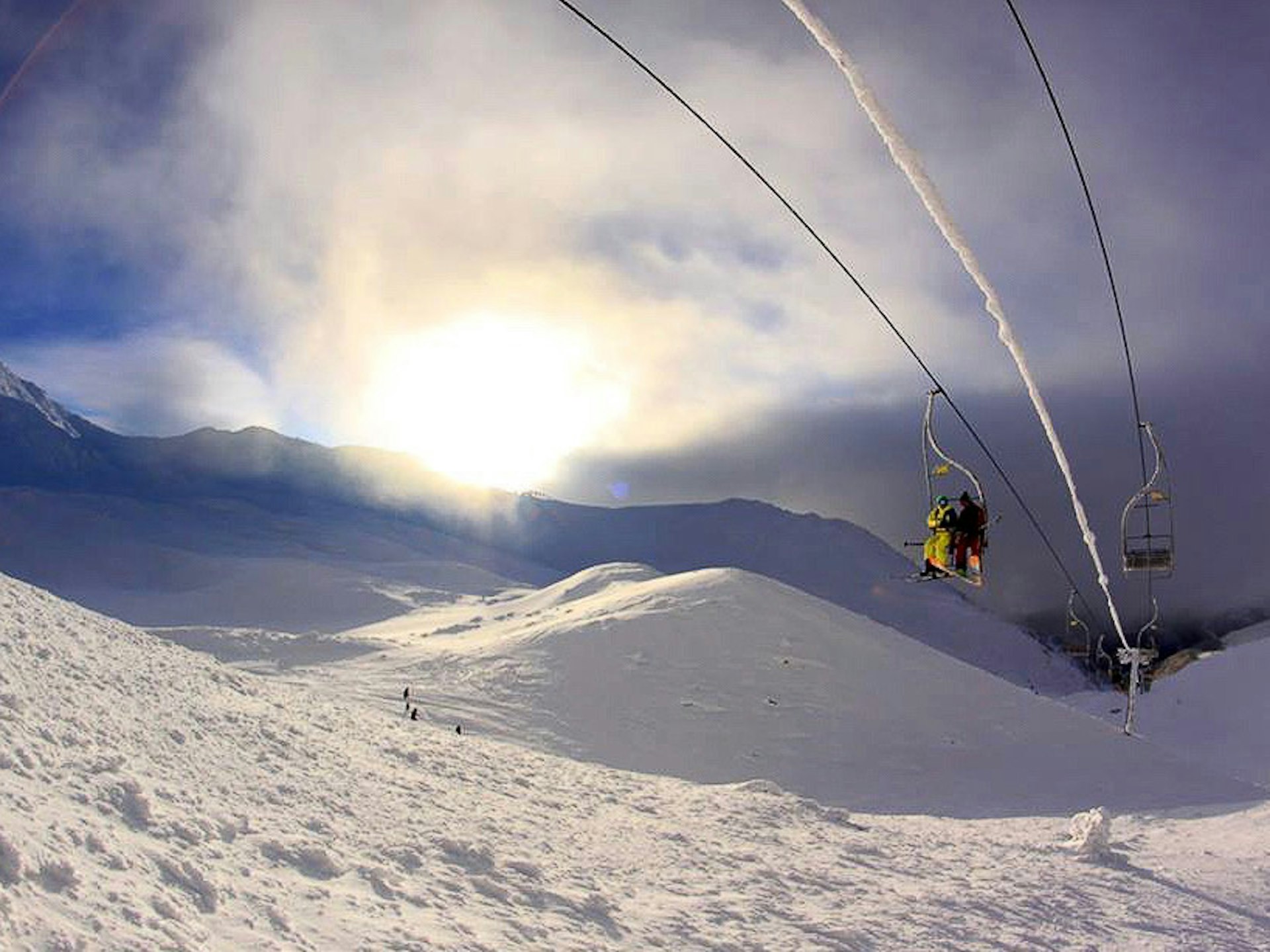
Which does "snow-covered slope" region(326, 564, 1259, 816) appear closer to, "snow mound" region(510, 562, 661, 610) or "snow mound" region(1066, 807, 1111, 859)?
"snow mound" region(1066, 807, 1111, 859)

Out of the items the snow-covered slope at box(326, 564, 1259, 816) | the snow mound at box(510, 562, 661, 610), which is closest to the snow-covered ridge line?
the snow mound at box(510, 562, 661, 610)

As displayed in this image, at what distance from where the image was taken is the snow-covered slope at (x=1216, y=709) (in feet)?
195

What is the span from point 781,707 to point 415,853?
2343 centimetres

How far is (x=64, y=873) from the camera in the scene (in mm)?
5711

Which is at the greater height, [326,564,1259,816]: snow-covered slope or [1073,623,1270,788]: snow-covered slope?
[1073,623,1270,788]: snow-covered slope

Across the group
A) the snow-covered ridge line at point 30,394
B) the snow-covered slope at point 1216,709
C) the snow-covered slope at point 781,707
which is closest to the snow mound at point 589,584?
the snow-covered slope at point 781,707

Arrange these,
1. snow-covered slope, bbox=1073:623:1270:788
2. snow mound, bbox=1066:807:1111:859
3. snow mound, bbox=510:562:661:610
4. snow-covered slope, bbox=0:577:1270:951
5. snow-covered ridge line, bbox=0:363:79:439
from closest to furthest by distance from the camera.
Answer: snow-covered slope, bbox=0:577:1270:951
snow mound, bbox=1066:807:1111:859
snow mound, bbox=510:562:661:610
snow-covered slope, bbox=1073:623:1270:788
snow-covered ridge line, bbox=0:363:79:439

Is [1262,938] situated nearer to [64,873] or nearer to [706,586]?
[64,873]

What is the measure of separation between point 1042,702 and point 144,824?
108ft

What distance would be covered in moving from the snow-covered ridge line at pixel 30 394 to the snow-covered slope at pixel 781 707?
549 ft

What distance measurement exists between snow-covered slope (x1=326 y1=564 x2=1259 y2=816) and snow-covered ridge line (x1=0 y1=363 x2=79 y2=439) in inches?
6592

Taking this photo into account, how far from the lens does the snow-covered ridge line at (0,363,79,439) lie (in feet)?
582

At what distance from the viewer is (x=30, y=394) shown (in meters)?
190

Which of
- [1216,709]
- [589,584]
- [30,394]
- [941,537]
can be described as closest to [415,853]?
[941,537]
